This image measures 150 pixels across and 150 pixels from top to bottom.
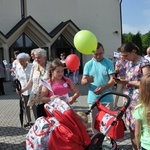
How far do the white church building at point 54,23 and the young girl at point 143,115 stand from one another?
16.1 meters

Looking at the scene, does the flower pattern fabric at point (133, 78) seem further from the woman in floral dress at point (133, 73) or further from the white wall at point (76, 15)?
the white wall at point (76, 15)

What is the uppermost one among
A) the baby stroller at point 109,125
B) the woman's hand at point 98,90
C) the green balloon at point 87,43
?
the green balloon at point 87,43

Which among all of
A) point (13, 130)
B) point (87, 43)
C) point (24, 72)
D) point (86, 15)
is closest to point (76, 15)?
point (86, 15)

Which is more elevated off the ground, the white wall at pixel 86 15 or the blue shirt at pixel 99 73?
the white wall at pixel 86 15

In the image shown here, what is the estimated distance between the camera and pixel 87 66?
4.16 m

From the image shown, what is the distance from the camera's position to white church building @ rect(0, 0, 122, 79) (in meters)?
18.3

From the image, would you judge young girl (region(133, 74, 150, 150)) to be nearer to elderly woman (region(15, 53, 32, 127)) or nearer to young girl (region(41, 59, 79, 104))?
young girl (region(41, 59, 79, 104))

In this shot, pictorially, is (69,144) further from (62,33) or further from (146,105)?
(62,33)

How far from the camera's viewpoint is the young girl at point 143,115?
91.3 inches

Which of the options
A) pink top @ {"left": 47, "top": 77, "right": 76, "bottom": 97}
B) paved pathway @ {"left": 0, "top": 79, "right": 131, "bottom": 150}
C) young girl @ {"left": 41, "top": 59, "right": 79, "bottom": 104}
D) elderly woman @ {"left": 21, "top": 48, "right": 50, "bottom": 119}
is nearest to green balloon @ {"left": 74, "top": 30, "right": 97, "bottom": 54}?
young girl @ {"left": 41, "top": 59, "right": 79, "bottom": 104}

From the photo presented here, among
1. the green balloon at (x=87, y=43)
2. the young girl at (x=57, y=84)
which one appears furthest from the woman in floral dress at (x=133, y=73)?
the young girl at (x=57, y=84)

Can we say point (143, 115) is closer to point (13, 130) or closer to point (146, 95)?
point (146, 95)

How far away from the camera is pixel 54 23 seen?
20938mm

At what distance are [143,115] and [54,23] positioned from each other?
1926 cm
